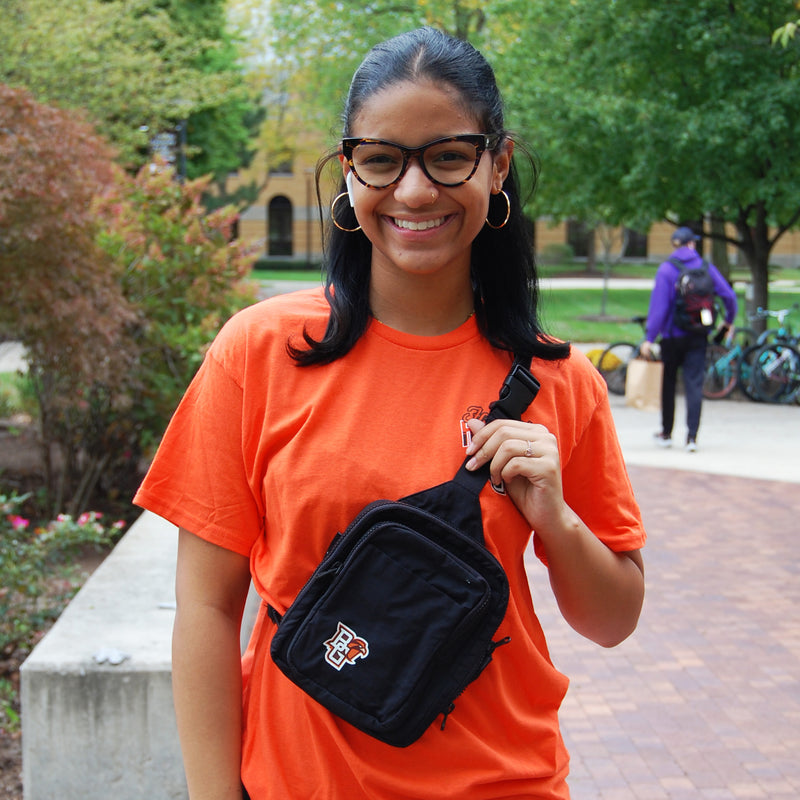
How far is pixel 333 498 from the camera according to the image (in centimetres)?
162

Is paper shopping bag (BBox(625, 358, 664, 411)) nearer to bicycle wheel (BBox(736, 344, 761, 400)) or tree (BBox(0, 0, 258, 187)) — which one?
bicycle wheel (BBox(736, 344, 761, 400))

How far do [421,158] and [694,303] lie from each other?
28.8 ft

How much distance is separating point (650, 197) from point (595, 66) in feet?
7.47

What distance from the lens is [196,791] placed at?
168 cm

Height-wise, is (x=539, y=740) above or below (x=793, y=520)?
above

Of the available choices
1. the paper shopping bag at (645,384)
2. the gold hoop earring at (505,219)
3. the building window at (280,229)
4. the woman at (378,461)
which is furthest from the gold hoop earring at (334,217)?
the building window at (280,229)

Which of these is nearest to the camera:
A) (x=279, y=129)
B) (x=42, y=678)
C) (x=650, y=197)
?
(x=42, y=678)

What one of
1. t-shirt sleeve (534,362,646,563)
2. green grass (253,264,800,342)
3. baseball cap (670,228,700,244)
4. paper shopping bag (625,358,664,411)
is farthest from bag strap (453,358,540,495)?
green grass (253,264,800,342)

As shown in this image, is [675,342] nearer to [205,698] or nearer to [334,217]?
[334,217]

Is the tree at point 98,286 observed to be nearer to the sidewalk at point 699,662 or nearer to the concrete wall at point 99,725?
the sidewalk at point 699,662

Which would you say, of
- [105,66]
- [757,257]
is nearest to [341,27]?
[105,66]

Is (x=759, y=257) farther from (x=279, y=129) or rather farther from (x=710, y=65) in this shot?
(x=279, y=129)

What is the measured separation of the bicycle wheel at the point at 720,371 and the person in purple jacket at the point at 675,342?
391 centimetres

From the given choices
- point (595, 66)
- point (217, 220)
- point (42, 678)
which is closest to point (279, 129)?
point (595, 66)
